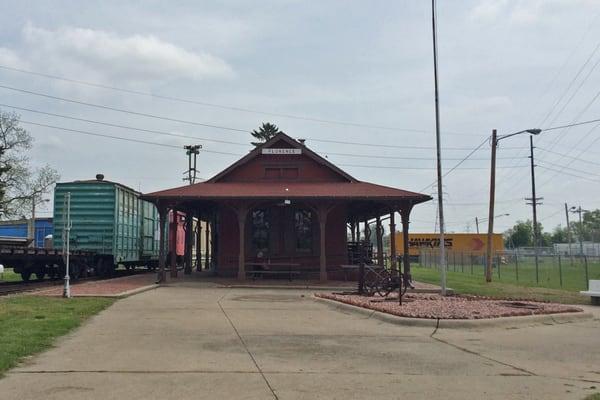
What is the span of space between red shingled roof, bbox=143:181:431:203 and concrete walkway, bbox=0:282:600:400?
30.3 ft

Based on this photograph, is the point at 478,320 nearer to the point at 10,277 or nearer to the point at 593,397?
the point at 593,397

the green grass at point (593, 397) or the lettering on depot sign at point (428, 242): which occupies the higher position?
the lettering on depot sign at point (428, 242)

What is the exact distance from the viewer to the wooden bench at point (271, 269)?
78.4 ft

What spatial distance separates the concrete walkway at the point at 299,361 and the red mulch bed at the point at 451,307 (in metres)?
0.79

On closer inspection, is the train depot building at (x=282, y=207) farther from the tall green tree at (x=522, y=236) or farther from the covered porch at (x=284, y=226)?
the tall green tree at (x=522, y=236)

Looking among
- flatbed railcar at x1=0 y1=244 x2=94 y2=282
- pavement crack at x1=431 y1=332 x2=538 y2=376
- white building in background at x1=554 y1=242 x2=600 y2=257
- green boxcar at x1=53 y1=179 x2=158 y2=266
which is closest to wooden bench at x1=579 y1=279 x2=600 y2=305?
pavement crack at x1=431 y1=332 x2=538 y2=376

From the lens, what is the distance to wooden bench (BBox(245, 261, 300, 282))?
2389 centimetres

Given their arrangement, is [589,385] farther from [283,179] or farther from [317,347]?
[283,179]

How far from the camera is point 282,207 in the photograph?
84.5 feet

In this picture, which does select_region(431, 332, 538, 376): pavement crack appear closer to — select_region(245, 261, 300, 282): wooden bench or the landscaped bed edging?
the landscaped bed edging

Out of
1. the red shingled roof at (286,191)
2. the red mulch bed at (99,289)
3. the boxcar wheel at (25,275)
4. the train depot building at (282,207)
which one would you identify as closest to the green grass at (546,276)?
the train depot building at (282,207)

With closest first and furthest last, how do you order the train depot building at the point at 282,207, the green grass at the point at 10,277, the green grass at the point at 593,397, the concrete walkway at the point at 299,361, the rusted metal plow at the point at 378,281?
1. the green grass at the point at 593,397
2. the concrete walkway at the point at 299,361
3. the rusted metal plow at the point at 378,281
4. the train depot building at the point at 282,207
5. the green grass at the point at 10,277

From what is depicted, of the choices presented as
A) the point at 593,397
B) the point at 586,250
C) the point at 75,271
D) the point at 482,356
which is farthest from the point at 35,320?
the point at 586,250

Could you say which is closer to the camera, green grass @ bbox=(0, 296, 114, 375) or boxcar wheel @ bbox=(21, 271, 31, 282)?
green grass @ bbox=(0, 296, 114, 375)
